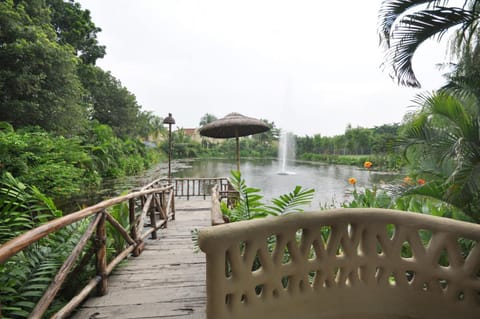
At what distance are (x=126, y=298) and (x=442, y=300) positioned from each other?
2086 mm

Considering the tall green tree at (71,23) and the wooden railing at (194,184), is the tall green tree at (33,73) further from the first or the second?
the wooden railing at (194,184)

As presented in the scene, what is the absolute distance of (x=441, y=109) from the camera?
256 cm

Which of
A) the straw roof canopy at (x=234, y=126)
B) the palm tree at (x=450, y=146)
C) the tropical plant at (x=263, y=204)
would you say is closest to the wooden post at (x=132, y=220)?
the tropical plant at (x=263, y=204)

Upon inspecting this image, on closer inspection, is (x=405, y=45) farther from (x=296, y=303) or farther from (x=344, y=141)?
(x=344, y=141)

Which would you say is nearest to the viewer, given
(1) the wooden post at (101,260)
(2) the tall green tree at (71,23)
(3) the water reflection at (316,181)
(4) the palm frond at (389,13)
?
(1) the wooden post at (101,260)

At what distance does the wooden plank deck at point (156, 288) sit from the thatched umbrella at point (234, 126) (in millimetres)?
1528

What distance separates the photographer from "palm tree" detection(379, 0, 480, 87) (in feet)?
7.47

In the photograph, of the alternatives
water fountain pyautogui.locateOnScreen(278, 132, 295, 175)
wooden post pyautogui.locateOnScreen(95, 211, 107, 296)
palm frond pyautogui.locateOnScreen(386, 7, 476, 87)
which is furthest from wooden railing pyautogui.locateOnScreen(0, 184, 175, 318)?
water fountain pyautogui.locateOnScreen(278, 132, 295, 175)

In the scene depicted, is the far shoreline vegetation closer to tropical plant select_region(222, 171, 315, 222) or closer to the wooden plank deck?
the wooden plank deck

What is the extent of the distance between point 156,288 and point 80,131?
10059 millimetres

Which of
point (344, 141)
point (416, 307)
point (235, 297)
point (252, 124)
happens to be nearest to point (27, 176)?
point (252, 124)

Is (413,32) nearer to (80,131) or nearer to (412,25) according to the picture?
(412,25)

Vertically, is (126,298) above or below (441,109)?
below

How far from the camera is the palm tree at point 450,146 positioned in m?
2.24
